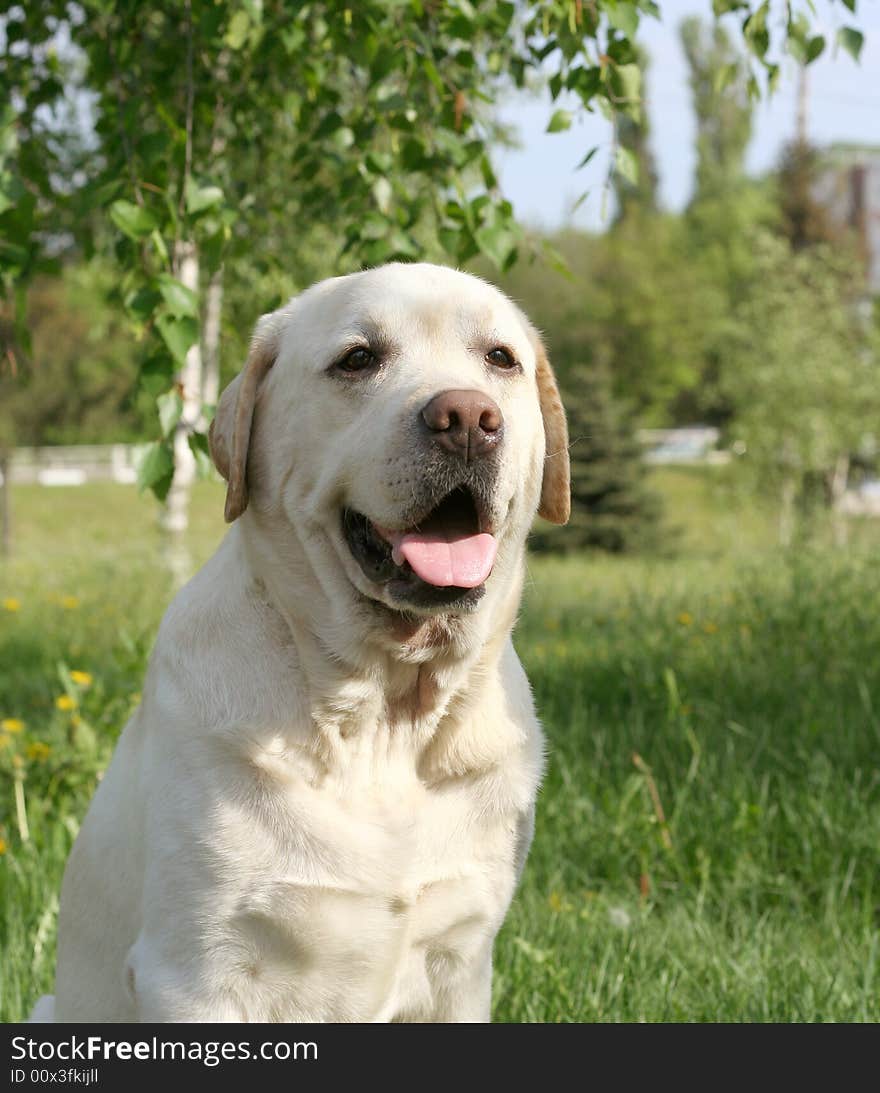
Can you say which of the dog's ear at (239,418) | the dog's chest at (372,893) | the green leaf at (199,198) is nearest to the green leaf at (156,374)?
the green leaf at (199,198)

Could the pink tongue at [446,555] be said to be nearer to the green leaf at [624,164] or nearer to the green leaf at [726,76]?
the green leaf at [624,164]

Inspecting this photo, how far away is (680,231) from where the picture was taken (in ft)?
180

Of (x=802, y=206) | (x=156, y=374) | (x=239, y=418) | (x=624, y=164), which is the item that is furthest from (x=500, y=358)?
(x=802, y=206)

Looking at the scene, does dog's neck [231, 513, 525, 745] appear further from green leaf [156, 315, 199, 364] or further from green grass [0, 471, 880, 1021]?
green leaf [156, 315, 199, 364]

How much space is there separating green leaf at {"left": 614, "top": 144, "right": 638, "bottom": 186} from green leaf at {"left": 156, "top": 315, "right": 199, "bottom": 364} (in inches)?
50.8

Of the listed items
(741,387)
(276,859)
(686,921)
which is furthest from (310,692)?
(741,387)

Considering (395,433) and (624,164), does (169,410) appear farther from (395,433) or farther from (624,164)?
(624,164)

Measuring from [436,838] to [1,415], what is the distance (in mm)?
25953

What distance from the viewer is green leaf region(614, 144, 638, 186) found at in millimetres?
3449

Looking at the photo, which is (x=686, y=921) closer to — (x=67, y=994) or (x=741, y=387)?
(x=67, y=994)

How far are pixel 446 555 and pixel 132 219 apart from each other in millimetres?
1362

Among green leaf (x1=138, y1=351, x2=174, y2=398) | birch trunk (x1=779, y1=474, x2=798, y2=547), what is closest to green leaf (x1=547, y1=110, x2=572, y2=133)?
green leaf (x1=138, y1=351, x2=174, y2=398)
